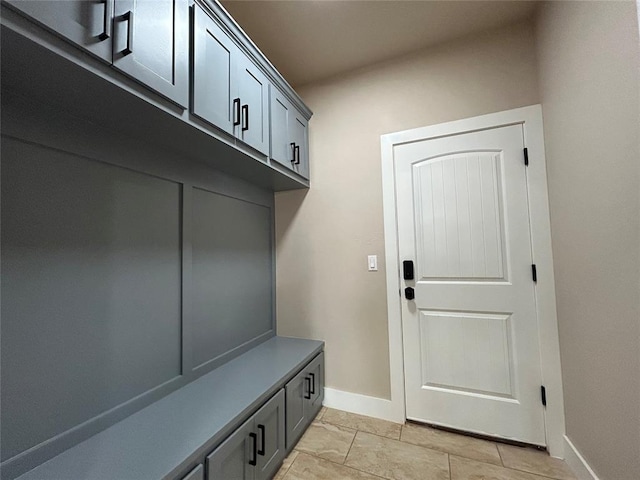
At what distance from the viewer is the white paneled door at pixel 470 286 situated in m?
1.69

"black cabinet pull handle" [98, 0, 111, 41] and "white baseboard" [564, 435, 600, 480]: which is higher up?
"black cabinet pull handle" [98, 0, 111, 41]

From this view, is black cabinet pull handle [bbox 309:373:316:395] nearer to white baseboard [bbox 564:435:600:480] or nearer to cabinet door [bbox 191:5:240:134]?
white baseboard [bbox 564:435:600:480]

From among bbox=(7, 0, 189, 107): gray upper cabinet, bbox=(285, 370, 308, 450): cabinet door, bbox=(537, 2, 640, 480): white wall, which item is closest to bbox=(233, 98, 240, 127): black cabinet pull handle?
bbox=(7, 0, 189, 107): gray upper cabinet

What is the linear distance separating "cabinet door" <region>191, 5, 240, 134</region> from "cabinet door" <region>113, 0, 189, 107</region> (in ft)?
0.19

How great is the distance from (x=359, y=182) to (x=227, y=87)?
3.71 ft

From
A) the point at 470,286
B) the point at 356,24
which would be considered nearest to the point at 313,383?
the point at 470,286

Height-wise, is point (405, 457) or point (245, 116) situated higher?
point (245, 116)

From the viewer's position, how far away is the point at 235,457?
1.17m

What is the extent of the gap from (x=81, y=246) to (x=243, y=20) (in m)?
1.62

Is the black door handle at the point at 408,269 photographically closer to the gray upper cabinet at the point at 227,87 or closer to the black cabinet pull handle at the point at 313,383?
the black cabinet pull handle at the point at 313,383

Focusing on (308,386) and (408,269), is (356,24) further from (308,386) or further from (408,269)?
(308,386)

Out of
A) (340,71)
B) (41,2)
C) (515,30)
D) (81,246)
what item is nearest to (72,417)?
(81,246)

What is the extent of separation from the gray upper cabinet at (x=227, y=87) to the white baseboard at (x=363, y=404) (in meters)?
1.87

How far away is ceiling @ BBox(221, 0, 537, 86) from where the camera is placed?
162 centimetres
